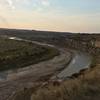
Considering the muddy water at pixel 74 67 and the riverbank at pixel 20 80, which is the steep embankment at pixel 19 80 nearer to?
the riverbank at pixel 20 80

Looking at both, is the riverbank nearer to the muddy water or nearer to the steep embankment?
A: the steep embankment

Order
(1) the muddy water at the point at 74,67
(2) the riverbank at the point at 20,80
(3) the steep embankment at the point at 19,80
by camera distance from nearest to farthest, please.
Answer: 1. (3) the steep embankment at the point at 19,80
2. (2) the riverbank at the point at 20,80
3. (1) the muddy water at the point at 74,67

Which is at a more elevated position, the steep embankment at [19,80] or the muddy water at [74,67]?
the steep embankment at [19,80]

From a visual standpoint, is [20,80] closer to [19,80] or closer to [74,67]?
[19,80]

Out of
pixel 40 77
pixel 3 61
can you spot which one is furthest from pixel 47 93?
pixel 3 61

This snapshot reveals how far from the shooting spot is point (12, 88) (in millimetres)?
21031

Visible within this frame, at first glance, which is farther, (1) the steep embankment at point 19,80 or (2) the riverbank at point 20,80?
(2) the riverbank at point 20,80

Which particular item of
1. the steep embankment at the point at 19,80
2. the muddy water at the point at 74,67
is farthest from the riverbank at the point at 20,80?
the muddy water at the point at 74,67

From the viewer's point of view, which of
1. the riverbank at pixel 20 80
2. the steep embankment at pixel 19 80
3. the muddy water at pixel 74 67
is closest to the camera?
the steep embankment at pixel 19 80

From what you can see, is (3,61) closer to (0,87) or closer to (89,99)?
(0,87)

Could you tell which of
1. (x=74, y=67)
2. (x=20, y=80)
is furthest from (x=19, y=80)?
(x=74, y=67)

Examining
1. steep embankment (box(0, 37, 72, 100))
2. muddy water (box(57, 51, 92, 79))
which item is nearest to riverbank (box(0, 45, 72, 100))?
steep embankment (box(0, 37, 72, 100))

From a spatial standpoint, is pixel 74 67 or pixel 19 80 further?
pixel 74 67

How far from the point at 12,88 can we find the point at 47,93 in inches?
312
